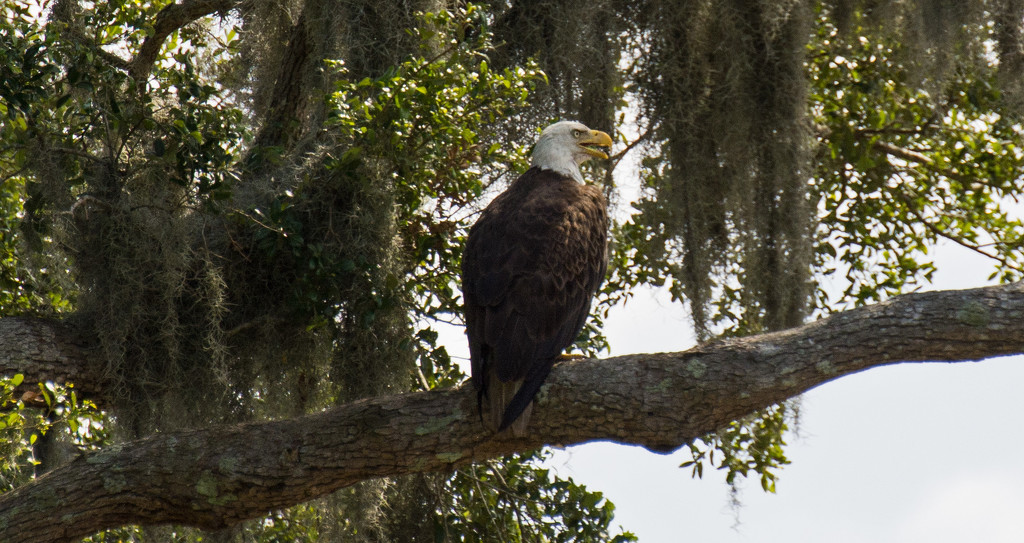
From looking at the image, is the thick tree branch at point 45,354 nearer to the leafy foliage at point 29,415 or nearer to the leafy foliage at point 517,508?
the leafy foliage at point 29,415

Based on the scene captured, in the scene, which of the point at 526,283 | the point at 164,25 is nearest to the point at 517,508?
the point at 526,283

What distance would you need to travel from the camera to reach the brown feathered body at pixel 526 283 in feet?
12.5

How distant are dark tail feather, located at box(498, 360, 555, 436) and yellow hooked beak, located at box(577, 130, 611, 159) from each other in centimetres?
165

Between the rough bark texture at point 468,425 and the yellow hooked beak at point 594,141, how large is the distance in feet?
5.64

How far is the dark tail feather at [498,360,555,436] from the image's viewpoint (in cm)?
359

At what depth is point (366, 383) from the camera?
15.4ft

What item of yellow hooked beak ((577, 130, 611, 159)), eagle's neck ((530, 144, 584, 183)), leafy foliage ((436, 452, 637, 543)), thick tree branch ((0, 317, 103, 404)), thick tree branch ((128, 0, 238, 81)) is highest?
thick tree branch ((128, 0, 238, 81))

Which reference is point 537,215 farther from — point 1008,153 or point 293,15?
point 1008,153

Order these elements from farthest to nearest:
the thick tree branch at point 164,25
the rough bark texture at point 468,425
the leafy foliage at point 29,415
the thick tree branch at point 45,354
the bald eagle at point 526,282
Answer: the thick tree branch at point 164,25 → the thick tree branch at point 45,354 → the leafy foliage at point 29,415 → the bald eagle at point 526,282 → the rough bark texture at point 468,425

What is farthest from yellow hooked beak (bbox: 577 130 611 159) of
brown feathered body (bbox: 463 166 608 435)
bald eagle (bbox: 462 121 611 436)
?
brown feathered body (bbox: 463 166 608 435)

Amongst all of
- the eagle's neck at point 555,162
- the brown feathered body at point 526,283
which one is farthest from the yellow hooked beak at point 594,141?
the brown feathered body at point 526,283

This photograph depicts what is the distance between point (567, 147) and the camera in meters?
5.13

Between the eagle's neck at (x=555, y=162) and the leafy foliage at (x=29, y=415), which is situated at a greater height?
the eagle's neck at (x=555, y=162)

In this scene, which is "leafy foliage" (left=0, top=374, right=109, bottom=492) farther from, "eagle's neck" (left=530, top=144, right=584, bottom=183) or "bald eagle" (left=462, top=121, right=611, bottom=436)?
"eagle's neck" (left=530, top=144, right=584, bottom=183)
